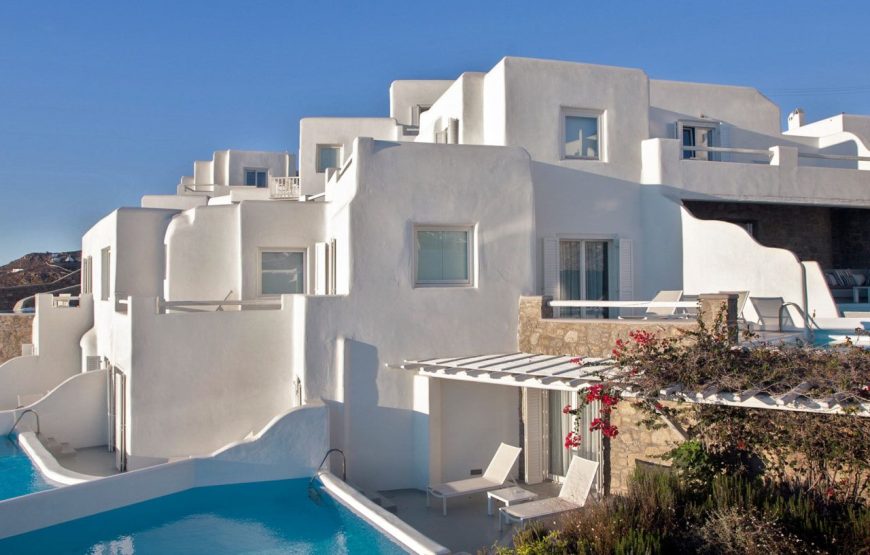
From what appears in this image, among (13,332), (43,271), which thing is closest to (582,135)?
(13,332)

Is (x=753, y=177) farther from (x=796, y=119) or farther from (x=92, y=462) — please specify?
(x=92, y=462)

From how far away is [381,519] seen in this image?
12.1 meters

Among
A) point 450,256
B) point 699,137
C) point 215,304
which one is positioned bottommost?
point 215,304

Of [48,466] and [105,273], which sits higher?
[105,273]

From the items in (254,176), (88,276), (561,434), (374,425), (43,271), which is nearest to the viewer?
(561,434)

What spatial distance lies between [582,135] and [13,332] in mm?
30592

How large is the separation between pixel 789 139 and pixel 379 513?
21913 millimetres

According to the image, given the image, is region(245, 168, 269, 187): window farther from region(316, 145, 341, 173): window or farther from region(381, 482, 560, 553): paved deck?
region(381, 482, 560, 553): paved deck

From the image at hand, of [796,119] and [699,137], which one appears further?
[796,119]

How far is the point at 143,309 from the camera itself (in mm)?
17078

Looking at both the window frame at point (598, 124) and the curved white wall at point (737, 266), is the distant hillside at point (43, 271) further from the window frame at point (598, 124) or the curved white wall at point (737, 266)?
the curved white wall at point (737, 266)

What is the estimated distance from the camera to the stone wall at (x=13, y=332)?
3497 centimetres

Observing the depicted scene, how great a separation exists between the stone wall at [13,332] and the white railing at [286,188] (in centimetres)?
1593

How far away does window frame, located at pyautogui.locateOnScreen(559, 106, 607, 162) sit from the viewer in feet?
64.5
